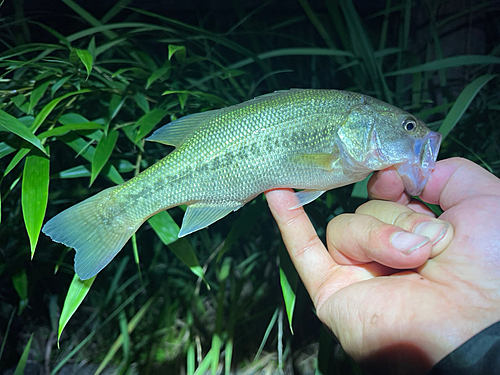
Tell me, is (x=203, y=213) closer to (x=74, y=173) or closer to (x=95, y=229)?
(x=95, y=229)

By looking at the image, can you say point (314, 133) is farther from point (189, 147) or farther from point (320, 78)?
point (320, 78)

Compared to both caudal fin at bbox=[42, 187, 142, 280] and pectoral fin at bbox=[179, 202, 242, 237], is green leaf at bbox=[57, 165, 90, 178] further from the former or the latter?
pectoral fin at bbox=[179, 202, 242, 237]

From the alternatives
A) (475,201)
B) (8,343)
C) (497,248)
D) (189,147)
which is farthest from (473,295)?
(8,343)

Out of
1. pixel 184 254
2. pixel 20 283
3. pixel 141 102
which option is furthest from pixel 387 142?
pixel 20 283

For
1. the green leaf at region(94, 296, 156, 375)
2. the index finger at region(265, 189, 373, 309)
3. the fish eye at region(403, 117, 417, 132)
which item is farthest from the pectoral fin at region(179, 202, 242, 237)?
the green leaf at region(94, 296, 156, 375)

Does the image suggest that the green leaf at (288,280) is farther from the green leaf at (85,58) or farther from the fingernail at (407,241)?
the green leaf at (85,58)
